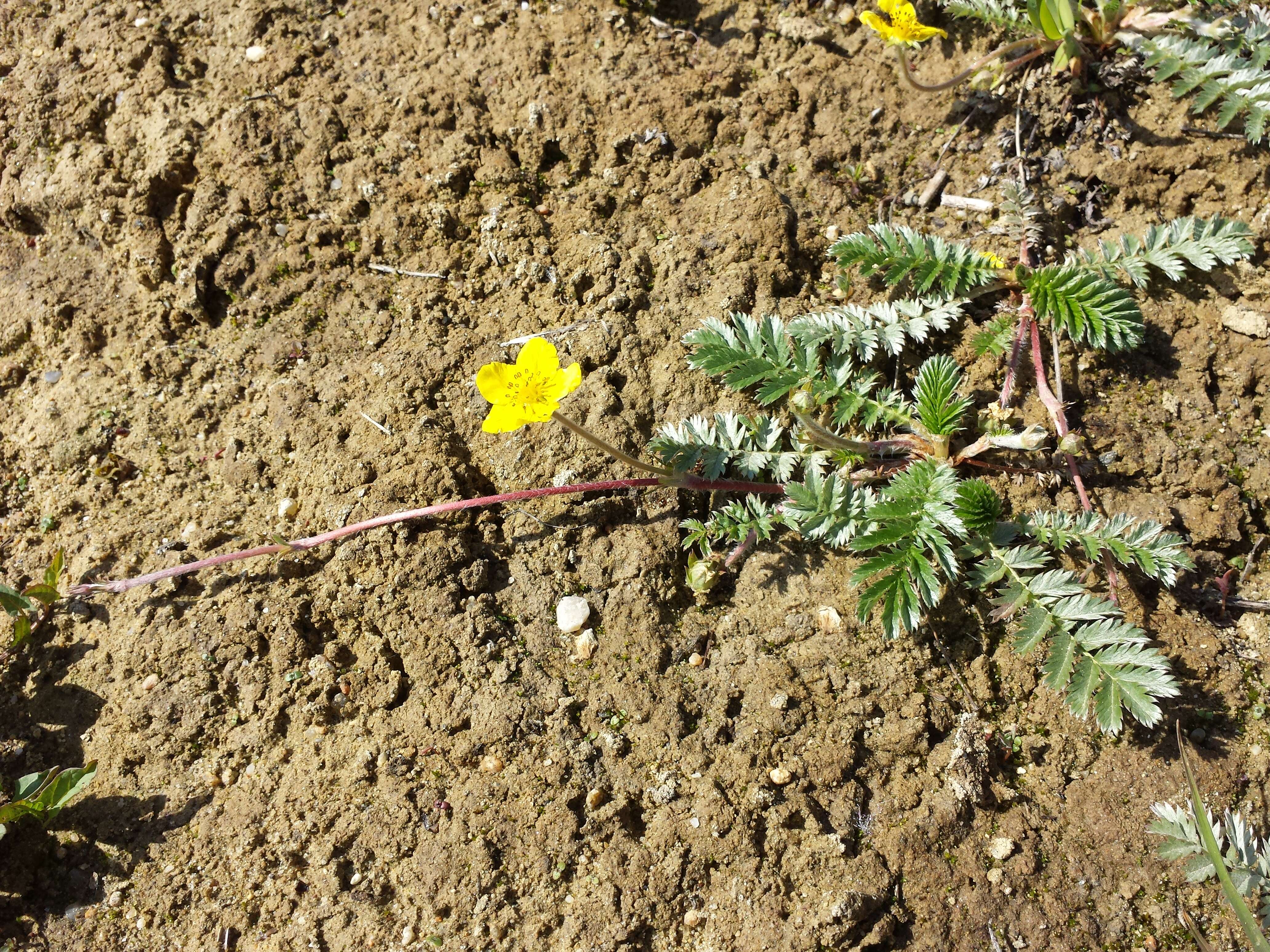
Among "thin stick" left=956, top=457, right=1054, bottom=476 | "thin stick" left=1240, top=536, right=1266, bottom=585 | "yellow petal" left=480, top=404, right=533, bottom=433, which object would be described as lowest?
"thin stick" left=1240, top=536, right=1266, bottom=585

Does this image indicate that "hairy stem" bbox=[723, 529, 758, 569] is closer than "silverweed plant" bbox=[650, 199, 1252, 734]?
No

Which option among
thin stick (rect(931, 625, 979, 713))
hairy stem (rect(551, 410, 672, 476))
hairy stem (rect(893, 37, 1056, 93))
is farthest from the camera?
hairy stem (rect(893, 37, 1056, 93))

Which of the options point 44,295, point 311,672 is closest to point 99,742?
point 311,672

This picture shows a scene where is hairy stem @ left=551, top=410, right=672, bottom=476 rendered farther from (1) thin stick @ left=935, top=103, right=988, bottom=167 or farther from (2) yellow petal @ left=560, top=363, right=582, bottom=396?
(1) thin stick @ left=935, top=103, right=988, bottom=167

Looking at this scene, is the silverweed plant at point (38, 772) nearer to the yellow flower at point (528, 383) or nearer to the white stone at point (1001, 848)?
the yellow flower at point (528, 383)

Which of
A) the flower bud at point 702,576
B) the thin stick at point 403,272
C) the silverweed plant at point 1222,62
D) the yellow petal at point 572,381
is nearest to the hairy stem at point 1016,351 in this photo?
the silverweed plant at point 1222,62

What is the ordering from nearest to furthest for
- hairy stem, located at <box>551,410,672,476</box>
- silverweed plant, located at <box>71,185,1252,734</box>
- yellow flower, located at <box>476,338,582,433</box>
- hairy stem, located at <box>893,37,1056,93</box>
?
hairy stem, located at <box>551,410,672,476</box> < yellow flower, located at <box>476,338,582,433</box> < silverweed plant, located at <box>71,185,1252,734</box> < hairy stem, located at <box>893,37,1056,93</box>

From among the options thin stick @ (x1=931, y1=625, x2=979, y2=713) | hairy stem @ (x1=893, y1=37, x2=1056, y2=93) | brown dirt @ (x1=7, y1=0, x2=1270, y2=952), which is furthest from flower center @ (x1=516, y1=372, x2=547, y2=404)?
hairy stem @ (x1=893, y1=37, x2=1056, y2=93)

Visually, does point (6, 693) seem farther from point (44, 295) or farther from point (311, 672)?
point (44, 295)
